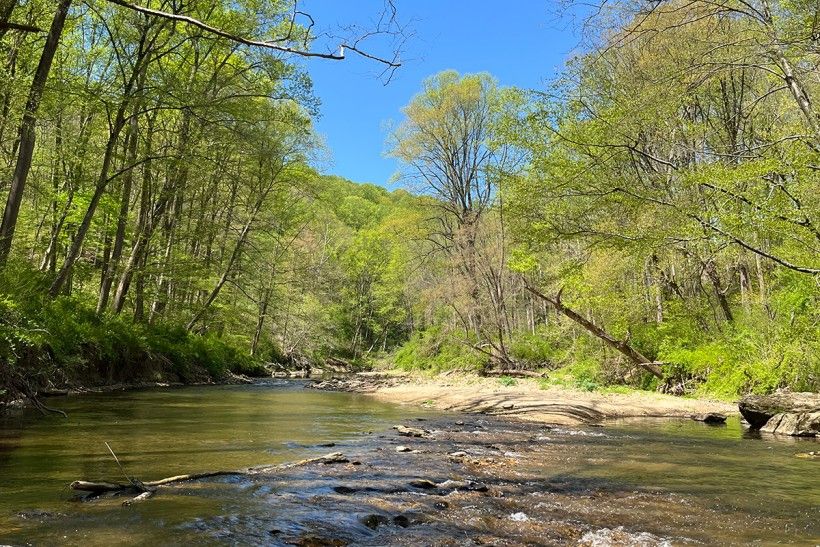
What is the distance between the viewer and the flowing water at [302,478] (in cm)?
330

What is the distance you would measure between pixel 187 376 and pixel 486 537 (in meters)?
17.3

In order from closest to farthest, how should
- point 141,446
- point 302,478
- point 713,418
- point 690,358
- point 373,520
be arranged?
point 373,520 < point 302,478 < point 141,446 < point 713,418 < point 690,358

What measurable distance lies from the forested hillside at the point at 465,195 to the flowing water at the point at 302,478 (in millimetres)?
2037

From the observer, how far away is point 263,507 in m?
3.75

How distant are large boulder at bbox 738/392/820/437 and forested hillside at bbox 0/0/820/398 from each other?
6.20 ft

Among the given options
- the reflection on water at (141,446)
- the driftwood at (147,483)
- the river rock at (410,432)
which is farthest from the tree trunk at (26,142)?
the river rock at (410,432)

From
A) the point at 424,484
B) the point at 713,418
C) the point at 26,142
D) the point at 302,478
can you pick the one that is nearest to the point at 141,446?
the point at 302,478

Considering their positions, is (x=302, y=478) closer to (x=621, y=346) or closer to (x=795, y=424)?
(x=795, y=424)

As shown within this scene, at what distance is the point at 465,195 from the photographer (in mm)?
25953

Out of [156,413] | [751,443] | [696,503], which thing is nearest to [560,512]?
[696,503]

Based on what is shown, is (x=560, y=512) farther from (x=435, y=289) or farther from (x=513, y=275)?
(x=513, y=275)

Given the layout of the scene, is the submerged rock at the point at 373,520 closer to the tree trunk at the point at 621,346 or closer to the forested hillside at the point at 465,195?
the forested hillside at the point at 465,195

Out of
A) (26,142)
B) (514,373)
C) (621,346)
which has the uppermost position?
(26,142)

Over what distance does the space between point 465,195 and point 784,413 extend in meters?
18.0
